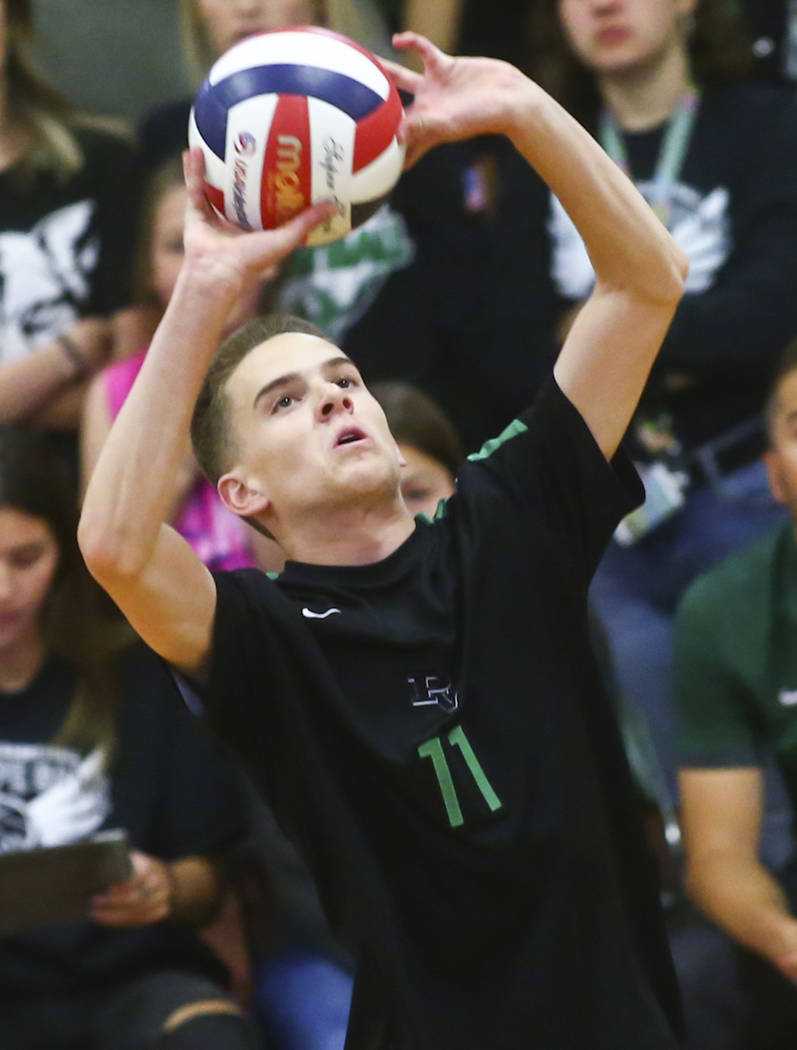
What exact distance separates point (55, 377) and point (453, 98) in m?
1.91

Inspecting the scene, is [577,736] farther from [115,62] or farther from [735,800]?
[115,62]

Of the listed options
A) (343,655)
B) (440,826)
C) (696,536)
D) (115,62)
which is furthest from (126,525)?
(115,62)

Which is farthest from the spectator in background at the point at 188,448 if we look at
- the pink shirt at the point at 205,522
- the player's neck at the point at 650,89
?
the player's neck at the point at 650,89

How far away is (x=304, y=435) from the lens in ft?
7.62

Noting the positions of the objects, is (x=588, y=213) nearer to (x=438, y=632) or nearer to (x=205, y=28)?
(x=438, y=632)

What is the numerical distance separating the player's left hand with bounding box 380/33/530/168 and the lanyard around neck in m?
1.70

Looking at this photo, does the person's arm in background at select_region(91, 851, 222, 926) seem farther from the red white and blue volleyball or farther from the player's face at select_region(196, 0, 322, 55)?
the player's face at select_region(196, 0, 322, 55)

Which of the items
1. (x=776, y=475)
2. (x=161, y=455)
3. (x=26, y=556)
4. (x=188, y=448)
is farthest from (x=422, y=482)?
(x=161, y=455)

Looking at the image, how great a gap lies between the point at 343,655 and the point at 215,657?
0.19 meters

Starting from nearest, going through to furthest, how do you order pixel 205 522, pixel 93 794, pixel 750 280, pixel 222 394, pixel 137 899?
pixel 222 394 → pixel 137 899 → pixel 93 794 → pixel 205 522 → pixel 750 280

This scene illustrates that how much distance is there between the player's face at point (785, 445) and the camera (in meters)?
Answer: 3.28

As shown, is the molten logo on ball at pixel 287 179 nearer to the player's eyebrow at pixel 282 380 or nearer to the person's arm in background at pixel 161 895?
the player's eyebrow at pixel 282 380

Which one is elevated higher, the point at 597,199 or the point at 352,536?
the point at 597,199

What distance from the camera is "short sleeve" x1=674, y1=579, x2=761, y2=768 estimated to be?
10.9 feet
